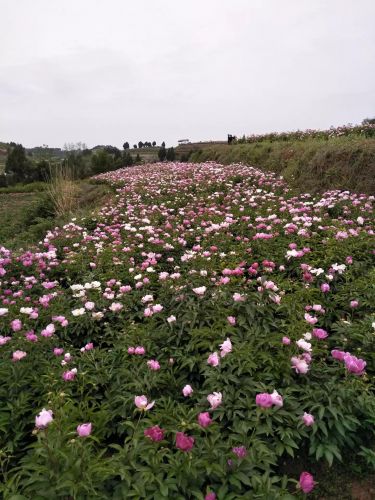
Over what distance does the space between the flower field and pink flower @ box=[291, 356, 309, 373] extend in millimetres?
12

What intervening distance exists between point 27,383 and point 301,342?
1803 mm

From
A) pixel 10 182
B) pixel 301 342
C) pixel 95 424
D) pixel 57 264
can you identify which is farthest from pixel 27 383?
pixel 10 182

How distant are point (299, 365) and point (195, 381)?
2.46ft

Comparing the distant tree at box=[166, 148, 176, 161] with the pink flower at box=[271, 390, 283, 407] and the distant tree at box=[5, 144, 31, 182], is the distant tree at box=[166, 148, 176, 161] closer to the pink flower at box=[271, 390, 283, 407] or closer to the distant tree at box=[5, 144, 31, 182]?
the distant tree at box=[5, 144, 31, 182]

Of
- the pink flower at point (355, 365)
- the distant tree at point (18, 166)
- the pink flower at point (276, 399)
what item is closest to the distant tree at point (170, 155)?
the distant tree at point (18, 166)

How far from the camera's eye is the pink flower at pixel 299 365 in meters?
2.29

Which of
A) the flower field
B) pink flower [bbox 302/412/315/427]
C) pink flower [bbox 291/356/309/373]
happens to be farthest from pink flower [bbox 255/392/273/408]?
pink flower [bbox 291/356/309/373]

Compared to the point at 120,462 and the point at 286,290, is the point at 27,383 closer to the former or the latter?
the point at 120,462

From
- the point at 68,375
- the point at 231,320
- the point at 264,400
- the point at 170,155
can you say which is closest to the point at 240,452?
the point at 264,400

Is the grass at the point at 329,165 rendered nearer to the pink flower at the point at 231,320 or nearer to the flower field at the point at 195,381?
the flower field at the point at 195,381

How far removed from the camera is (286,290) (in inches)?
138

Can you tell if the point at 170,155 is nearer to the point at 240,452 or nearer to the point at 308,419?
the point at 308,419

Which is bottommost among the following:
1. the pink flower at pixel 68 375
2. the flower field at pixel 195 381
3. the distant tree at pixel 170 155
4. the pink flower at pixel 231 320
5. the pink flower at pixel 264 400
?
the distant tree at pixel 170 155

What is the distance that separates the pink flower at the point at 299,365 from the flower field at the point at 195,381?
0.01 m
